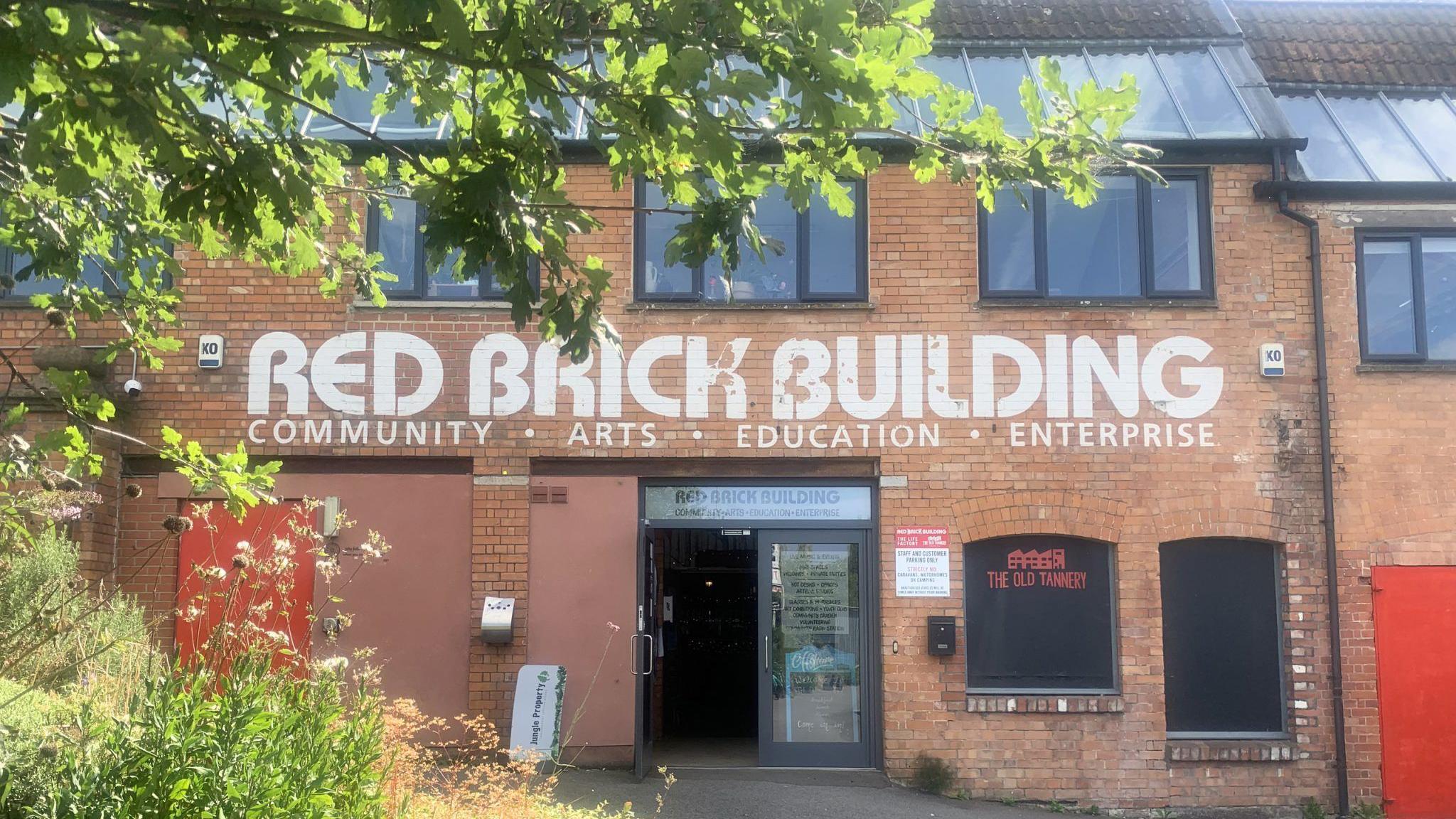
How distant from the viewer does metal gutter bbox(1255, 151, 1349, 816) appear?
421 inches

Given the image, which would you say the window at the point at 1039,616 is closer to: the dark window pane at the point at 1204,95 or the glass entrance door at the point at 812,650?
the glass entrance door at the point at 812,650

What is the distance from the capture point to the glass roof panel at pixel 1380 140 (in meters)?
11.6

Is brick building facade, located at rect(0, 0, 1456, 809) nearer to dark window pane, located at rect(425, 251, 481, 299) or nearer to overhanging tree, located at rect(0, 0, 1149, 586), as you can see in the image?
dark window pane, located at rect(425, 251, 481, 299)

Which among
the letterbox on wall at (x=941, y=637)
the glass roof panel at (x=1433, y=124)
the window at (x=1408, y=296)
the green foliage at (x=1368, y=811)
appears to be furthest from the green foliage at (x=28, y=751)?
the glass roof panel at (x=1433, y=124)

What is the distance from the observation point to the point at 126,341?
6.65m

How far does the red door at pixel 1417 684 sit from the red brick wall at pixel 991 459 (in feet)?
1.68

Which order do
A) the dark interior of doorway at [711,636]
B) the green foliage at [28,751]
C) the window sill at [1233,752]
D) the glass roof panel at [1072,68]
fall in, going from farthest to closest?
1. the dark interior of doorway at [711,636]
2. the glass roof panel at [1072,68]
3. the window sill at [1233,752]
4. the green foliage at [28,751]

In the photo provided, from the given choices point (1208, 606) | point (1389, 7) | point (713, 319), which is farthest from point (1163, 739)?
point (1389, 7)

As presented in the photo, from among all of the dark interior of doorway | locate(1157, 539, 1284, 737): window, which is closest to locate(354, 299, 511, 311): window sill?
the dark interior of doorway

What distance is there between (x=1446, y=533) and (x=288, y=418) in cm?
1004

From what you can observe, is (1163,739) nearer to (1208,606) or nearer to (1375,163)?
(1208,606)

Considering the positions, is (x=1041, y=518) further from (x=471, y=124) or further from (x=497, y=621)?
(x=471, y=124)

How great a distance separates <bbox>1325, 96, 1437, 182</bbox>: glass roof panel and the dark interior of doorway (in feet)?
24.3

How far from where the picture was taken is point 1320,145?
12.0 meters
